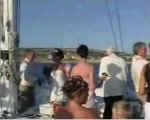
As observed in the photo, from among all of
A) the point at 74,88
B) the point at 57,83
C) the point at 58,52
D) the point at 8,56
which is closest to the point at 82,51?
the point at 58,52

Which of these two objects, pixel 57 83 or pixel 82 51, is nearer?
pixel 82 51

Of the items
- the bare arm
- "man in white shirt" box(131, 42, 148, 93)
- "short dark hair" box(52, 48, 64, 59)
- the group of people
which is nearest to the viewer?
the bare arm

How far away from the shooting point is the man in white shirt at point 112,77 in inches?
290

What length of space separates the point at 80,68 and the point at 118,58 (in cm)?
65

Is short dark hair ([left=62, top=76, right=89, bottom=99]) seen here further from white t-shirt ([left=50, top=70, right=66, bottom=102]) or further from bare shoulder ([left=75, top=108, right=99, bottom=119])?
white t-shirt ([left=50, top=70, right=66, bottom=102])

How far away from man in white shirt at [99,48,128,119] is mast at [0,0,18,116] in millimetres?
1188

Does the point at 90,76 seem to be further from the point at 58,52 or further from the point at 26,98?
the point at 26,98

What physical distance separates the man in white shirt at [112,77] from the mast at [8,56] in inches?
46.8

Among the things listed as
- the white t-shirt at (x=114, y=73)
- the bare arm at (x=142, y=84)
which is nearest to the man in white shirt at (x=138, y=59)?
the white t-shirt at (x=114, y=73)

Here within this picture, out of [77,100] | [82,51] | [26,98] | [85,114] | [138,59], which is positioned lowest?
[26,98]

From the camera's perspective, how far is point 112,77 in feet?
24.2

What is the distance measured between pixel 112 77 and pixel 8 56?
1.41 m

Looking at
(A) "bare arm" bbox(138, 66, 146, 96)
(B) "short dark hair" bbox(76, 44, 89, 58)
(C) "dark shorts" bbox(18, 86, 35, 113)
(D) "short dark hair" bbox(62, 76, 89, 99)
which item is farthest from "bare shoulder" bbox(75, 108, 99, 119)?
(C) "dark shorts" bbox(18, 86, 35, 113)

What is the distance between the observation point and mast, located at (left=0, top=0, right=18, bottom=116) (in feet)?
22.5
